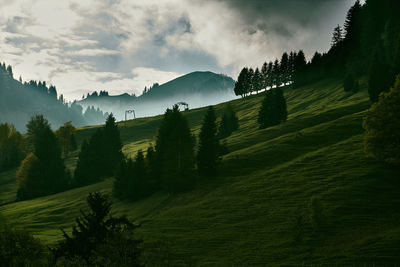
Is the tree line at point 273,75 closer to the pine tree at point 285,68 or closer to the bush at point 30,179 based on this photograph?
the pine tree at point 285,68

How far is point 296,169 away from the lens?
48.6m

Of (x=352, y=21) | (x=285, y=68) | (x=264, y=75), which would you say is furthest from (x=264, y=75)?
(x=352, y=21)

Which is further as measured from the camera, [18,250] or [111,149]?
[111,149]

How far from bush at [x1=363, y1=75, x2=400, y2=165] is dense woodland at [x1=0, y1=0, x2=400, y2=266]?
12 centimetres

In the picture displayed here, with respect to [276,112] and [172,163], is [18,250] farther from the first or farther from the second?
[276,112]

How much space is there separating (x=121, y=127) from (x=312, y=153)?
137m

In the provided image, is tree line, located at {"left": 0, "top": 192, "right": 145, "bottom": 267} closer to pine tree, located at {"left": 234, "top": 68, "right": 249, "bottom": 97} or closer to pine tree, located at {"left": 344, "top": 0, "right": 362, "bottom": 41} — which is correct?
pine tree, located at {"left": 344, "top": 0, "right": 362, "bottom": 41}

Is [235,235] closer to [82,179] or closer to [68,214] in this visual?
[68,214]

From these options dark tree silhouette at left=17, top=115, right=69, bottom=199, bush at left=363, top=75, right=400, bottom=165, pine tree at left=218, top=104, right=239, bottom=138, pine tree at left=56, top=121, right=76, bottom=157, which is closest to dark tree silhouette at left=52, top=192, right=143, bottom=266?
bush at left=363, top=75, right=400, bottom=165

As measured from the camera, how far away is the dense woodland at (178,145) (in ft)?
64.5

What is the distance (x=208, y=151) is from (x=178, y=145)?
601 centimetres

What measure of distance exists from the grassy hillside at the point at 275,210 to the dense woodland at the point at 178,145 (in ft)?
9.25

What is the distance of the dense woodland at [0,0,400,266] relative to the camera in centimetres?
1967

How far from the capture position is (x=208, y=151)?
185ft
